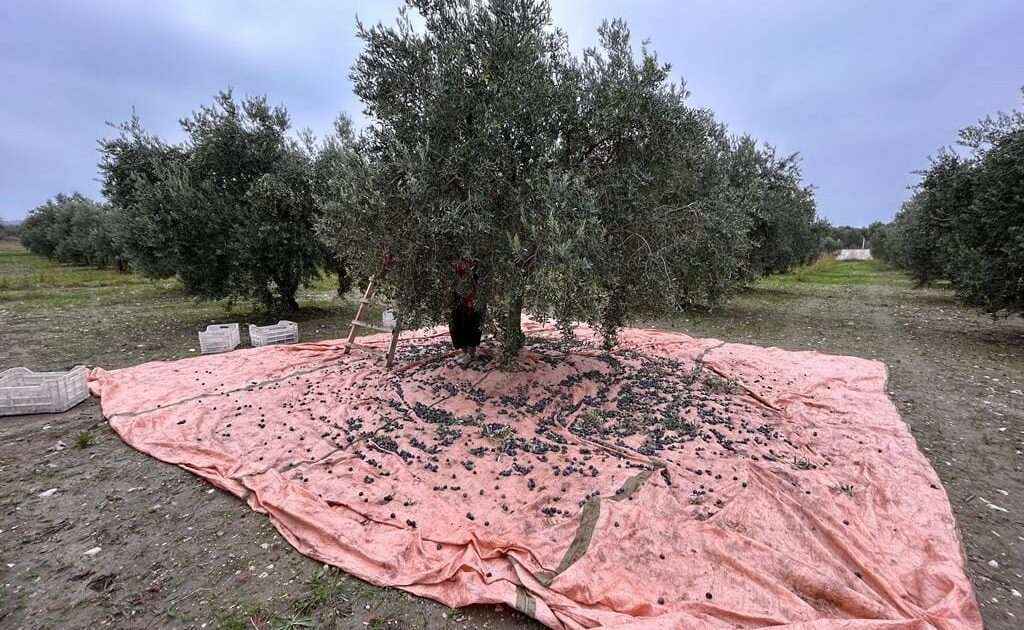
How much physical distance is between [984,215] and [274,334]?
18.6 meters

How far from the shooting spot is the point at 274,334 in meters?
12.1

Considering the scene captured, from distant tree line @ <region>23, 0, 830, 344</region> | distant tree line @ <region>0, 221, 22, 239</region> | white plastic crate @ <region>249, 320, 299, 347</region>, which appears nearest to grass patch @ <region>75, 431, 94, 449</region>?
distant tree line @ <region>23, 0, 830, 344</region>

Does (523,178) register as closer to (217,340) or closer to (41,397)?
(41,397)

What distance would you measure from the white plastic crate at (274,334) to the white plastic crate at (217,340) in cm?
45

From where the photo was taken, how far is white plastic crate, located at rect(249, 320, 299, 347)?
465 inches

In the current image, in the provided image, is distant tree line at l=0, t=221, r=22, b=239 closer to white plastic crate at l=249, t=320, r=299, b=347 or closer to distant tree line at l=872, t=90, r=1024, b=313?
white plastic crate at l=249, t=320, r=299, b=347

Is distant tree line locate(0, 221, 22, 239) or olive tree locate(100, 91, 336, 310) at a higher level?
distant tree line locate(0, 221, 22, 239)

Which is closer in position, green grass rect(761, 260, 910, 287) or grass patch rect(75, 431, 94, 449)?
grass patch rect(75, 431, 94, 449)

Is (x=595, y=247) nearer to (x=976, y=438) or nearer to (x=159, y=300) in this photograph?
(x=976, y=438)

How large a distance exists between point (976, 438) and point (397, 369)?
908cm

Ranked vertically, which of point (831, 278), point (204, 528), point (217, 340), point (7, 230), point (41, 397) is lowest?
point (204, 528)

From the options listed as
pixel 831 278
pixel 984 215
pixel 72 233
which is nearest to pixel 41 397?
pixel 984 215

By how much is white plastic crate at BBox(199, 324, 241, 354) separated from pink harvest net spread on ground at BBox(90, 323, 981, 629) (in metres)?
2.06

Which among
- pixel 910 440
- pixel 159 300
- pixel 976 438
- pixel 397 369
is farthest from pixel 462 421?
pixel 159 300
